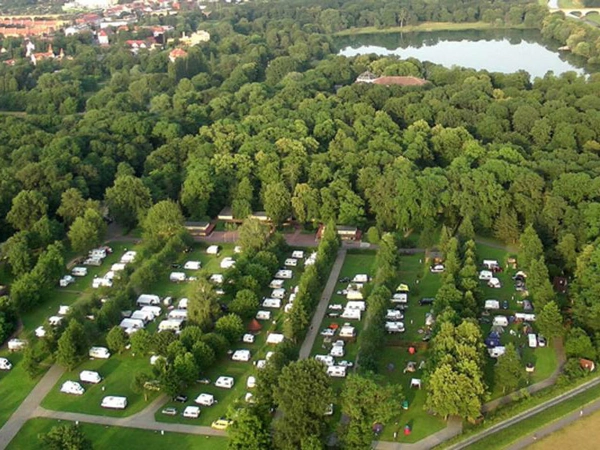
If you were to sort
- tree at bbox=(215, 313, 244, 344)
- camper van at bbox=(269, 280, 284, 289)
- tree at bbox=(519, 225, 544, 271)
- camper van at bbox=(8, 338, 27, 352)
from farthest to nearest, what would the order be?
camper van at bbox=(269, 280, 284, 289) → tree at bbox=(519, 225, 544, 271) → camper van at bbox=(8, 338, 27, 352) → tree at bbox=(215, 313, 244, 344)

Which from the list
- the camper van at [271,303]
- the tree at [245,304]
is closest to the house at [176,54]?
the camper van at [271,303]

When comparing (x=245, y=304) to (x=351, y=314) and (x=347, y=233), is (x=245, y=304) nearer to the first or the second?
(x=351, y=314)

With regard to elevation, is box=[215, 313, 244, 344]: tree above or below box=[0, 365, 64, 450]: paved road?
above

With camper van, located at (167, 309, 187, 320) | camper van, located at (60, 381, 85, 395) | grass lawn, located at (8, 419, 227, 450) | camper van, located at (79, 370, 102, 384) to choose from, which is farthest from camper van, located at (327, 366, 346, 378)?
camper van, located at (60, 381, 85, 395)

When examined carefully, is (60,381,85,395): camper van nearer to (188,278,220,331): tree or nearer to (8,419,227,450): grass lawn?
(8,419,227,450): grass lawn

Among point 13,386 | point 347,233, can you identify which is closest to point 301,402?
point 13,386
